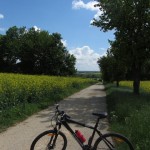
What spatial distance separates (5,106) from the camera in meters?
14.3

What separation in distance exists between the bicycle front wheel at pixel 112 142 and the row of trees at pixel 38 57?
239 ft

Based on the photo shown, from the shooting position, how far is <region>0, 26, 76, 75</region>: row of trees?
81438 millimetres

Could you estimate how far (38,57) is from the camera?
82.8 metres

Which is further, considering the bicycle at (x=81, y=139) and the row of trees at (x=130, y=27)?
the row of trees at (x=130, y=27)

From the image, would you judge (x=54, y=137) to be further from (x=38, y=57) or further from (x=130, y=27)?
(x=38, y=57)

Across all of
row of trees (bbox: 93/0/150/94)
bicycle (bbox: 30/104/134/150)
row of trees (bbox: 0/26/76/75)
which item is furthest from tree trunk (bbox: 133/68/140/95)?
row of trees (bbox: 0/26/76/75)

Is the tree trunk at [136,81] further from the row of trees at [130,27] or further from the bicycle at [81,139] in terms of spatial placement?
the bicycle at [81,139]

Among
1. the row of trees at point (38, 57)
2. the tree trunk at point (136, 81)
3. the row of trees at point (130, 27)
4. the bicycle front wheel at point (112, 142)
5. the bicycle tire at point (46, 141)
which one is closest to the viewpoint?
the bicycle front wheel at point (112, 142)

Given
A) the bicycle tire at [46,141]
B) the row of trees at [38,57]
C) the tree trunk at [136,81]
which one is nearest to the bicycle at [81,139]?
the bicycle tire at [46,141]

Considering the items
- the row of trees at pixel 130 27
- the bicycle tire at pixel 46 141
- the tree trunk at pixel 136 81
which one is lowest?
the bicycle tire at pixel 46 141

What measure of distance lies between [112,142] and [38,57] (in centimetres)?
7635

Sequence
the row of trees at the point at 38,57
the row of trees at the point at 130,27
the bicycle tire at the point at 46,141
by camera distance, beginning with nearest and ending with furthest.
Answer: the bicycle tire at the point at 46,141, the row of trees at the point at 130,27, the row of trees at the point at 38,57

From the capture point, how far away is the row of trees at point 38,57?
81438 millimetres

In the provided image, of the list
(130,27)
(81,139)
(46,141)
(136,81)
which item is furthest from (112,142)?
(136,81)
